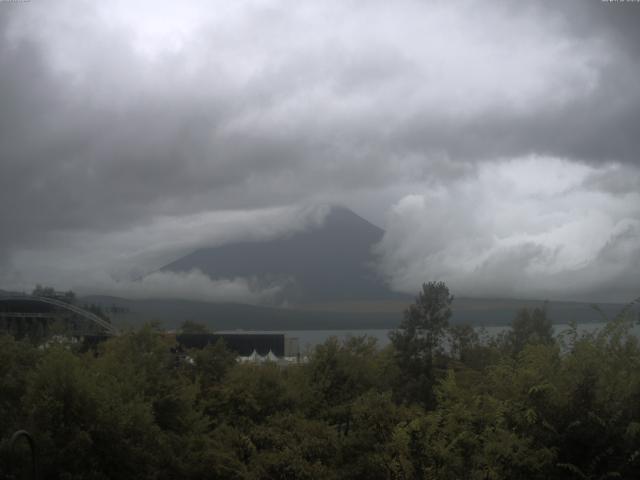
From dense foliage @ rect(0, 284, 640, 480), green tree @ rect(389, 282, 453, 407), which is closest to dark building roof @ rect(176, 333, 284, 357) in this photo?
green tree @ rect(389, 282, 453, 407)

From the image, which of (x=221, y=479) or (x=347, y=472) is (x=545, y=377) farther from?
(x=221, y=479)

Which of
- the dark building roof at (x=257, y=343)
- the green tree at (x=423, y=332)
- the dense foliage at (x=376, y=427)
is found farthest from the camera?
the dark building roof at (x=257, y=343)

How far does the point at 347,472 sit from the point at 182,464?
5.27 meters

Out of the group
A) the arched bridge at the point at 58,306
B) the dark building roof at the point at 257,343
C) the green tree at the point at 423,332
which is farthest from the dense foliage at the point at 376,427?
the dark building roof at the point at 257,343

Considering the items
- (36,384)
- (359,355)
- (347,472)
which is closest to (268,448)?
(347,472)

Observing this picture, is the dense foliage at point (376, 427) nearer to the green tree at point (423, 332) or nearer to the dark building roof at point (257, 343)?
the green tree at point (423, 332)

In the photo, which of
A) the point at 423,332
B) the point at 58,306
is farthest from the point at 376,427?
the point at 58,306

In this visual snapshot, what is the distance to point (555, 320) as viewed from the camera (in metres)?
58.8

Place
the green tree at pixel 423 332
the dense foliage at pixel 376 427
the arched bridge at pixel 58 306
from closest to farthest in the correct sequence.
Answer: the dense foliage at pixel 376 427 → the green tree at pixel 423 332 → the arched bridge at pixel 58 306

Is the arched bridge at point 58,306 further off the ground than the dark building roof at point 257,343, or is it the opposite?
the arched bridge at point 58,306

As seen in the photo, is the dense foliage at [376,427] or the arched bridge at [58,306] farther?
the arched bridge at [58,306]

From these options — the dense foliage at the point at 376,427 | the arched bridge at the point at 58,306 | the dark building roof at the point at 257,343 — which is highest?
the arched bridge at the point at 58,306

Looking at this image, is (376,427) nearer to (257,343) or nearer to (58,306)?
(58,306)

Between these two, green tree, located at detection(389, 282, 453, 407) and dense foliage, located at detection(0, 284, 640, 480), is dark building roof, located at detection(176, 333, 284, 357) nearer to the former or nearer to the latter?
green tree, located at detection(389, 282, 453, 407)
